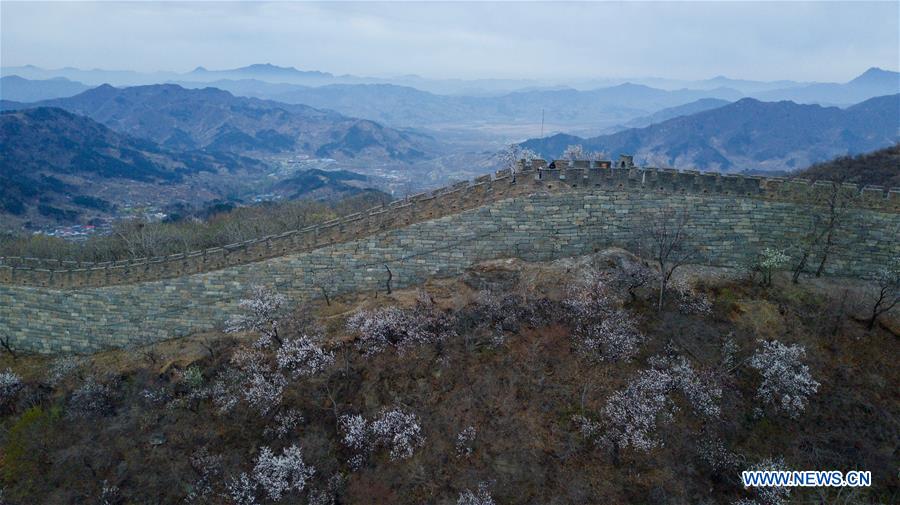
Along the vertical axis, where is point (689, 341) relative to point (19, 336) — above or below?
above

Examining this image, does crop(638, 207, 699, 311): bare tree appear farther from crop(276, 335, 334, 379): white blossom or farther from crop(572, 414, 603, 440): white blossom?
crop(276, 335, 334, 379): white blossom

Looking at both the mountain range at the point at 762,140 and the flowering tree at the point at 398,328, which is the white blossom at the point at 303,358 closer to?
the flowering tree at the point at 398,328

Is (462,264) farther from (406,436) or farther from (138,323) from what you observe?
(138,323)

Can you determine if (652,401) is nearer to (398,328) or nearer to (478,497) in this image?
(478,497)

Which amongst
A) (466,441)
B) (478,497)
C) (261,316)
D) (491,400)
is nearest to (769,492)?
(478,497)

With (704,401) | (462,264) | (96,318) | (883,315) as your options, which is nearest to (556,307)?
(462,264)

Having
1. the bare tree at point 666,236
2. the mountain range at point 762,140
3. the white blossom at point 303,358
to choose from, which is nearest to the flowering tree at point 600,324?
the bare tree at point 666,236
